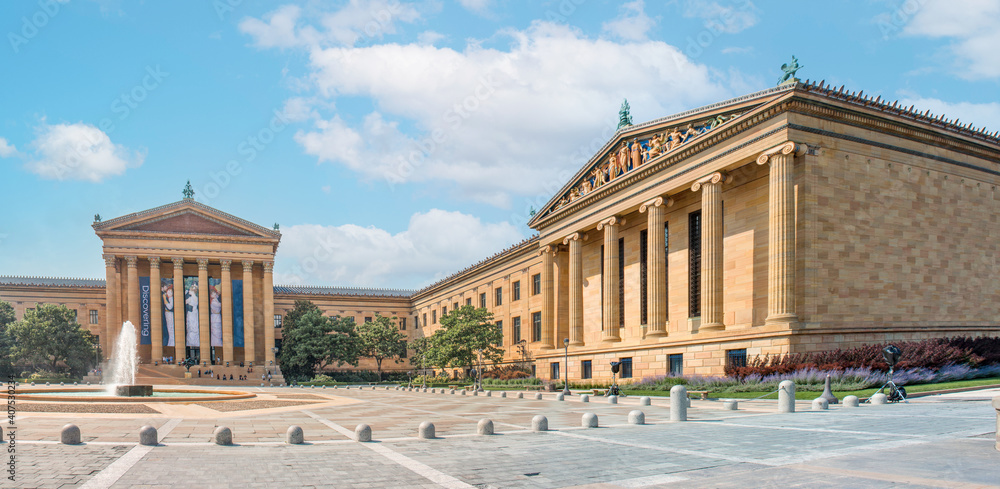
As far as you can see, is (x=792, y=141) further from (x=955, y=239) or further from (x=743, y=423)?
(x=743, y=423)

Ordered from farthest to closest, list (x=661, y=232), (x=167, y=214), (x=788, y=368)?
(x=167, y=214) → (x=661, y=232) → (x=788, y=368)

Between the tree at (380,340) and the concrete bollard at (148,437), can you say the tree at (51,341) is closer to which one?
the tree at (380,340)

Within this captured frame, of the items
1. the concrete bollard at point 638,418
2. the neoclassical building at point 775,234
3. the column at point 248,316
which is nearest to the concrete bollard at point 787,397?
the concrete bollard at point 638,418

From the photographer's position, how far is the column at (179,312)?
3329 inches

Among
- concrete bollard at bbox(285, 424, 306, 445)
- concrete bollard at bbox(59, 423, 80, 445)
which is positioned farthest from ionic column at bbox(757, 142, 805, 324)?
concrete bollard at bbox(59, 423, 80, 445)

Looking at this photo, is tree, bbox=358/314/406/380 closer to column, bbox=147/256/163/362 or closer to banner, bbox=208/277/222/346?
banner, bbox=208/277/222/346

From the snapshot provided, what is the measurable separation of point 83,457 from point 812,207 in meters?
29.4

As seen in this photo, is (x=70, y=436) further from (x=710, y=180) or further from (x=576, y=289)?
(x=576, y=289)

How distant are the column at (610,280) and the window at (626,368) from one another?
7.98 feet

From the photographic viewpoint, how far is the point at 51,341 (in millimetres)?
75625

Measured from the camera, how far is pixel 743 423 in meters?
18.2

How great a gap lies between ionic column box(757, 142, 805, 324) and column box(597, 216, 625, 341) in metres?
15.7

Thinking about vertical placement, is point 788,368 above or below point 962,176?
below

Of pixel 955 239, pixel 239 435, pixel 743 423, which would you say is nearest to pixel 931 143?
pixel 955 239
